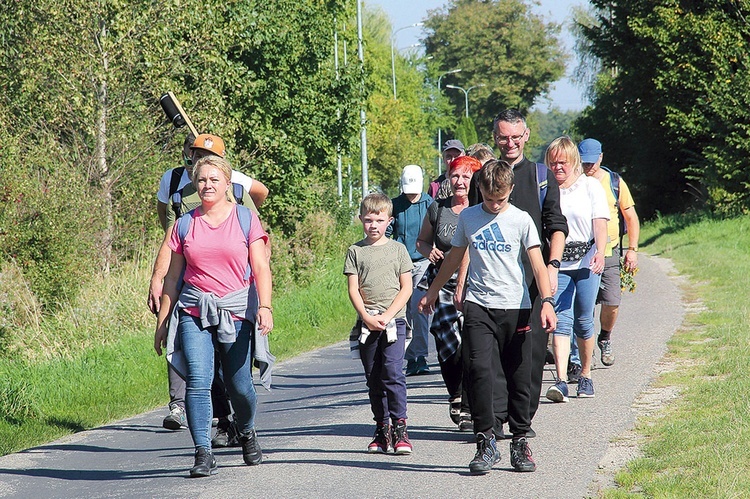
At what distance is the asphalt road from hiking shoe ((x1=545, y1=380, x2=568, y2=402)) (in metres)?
0.07

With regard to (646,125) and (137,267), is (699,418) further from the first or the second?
(646,125)

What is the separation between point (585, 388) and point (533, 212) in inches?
95.0

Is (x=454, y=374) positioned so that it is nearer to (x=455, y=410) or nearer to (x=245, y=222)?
(x=455, y=410)

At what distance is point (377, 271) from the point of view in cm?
697

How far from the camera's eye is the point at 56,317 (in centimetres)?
1401

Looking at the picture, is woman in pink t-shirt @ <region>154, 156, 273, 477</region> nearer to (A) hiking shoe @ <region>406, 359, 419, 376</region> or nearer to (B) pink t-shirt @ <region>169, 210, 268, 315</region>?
(B) pink t-shirt @ <region>169, 210, 268, 315</region>

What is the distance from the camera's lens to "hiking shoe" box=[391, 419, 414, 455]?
684cm

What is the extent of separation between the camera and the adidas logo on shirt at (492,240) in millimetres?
6371

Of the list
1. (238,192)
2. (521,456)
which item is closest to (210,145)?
(238,192)

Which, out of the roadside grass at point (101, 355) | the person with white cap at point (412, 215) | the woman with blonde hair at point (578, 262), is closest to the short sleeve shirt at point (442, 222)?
the woman with blonde hair at point (578, 262)

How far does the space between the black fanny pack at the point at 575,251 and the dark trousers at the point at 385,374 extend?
2202mm

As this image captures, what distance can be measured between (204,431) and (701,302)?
10.8m

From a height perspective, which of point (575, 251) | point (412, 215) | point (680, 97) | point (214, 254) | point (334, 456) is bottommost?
point (334, 456)

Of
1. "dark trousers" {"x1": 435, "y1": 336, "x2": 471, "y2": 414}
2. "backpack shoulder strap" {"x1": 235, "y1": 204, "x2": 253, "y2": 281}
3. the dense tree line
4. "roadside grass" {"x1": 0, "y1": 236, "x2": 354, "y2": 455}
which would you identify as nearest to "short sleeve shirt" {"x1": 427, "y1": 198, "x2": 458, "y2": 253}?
"dark trousers" {"x1": 435, "y1": 336, "x2": 471, "y2": 414}
